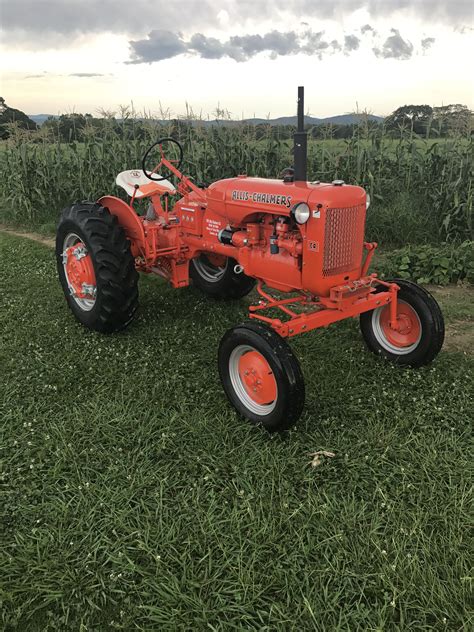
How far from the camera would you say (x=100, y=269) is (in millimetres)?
4250

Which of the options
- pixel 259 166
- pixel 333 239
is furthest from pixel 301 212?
pixel 259 166

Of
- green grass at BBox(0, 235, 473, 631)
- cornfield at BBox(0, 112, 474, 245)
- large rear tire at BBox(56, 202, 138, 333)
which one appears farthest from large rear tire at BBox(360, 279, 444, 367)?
Answer: cornfield at BBox(0, 112, 474, 245)

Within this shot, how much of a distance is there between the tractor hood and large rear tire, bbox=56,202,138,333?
951 mm

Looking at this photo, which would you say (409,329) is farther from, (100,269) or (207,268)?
(100,269)

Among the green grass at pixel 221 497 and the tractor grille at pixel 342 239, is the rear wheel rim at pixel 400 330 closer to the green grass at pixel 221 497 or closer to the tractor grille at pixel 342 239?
the green grass at pixel 221 497

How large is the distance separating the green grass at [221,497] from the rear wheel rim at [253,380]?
15 centimetres

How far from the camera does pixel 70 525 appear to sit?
100 inches

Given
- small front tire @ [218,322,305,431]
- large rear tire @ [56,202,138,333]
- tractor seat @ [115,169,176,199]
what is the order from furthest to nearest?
tractor seat @ [115,169,176,199], large rear tire @ [56,202,138,333], small front tire @ [218,322,305,431]

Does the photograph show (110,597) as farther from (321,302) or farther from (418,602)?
(321,302)

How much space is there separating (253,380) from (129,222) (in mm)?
2107

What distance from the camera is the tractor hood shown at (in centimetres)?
320

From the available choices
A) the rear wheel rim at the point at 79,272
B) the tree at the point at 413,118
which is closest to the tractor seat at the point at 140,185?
the rear wheel rim at the point at 79,272

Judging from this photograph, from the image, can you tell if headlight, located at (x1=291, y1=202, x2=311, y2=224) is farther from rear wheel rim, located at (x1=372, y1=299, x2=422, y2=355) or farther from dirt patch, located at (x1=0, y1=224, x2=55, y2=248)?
dirt patch, located at (x1=0, y1=224, x2=55, y2=248)

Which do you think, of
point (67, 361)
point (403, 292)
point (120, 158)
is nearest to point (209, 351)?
point (67, 361)
